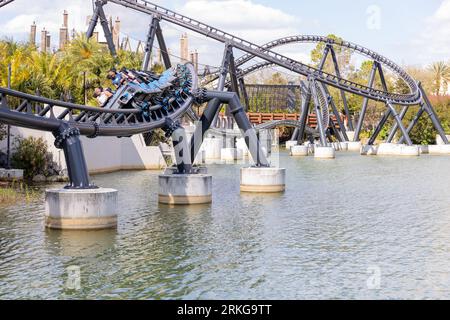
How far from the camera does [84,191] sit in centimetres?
2216

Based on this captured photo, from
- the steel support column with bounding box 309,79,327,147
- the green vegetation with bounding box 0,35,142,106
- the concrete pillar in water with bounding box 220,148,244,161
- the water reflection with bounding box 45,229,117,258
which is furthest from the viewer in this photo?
the steel support column with bounding box 309,79,327,147

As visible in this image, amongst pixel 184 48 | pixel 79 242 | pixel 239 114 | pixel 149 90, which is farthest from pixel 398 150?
pixel 184 48

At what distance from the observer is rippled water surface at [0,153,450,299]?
16078 mm

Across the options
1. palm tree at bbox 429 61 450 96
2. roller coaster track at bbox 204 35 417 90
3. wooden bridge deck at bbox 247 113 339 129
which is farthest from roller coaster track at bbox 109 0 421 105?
palm tree at bbox 429 61 450 96

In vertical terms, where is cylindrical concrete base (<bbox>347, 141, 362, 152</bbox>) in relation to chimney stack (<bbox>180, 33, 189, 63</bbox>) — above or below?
below

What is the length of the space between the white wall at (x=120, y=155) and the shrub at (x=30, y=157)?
498 cm

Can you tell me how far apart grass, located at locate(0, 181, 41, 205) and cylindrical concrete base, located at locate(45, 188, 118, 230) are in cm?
742

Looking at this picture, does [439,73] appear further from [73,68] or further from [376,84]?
[73,68]

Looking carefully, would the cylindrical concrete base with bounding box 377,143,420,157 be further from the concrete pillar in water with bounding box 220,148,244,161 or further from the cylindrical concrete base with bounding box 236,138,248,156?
the concrete pillar in water with bounding box 220,148,244,161

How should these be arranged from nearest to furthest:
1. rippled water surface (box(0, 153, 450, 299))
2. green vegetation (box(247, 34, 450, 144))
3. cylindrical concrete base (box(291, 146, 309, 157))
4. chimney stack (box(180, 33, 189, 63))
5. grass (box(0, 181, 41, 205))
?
rippled water surface (box(0, 153, 450, 299)) → grass (box(0, 181, 41, 205)) → cylindrical concrete base (box(291, 146, 309, 157)) → green vegetation (box(247, 34, 450, 144)) → chimney stack (box(180, 33, 189, 63))

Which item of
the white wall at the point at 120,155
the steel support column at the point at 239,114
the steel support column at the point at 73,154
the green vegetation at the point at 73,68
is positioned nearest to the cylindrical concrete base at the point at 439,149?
the green vegetation at the point at 73,68

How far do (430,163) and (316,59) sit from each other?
220 ft
